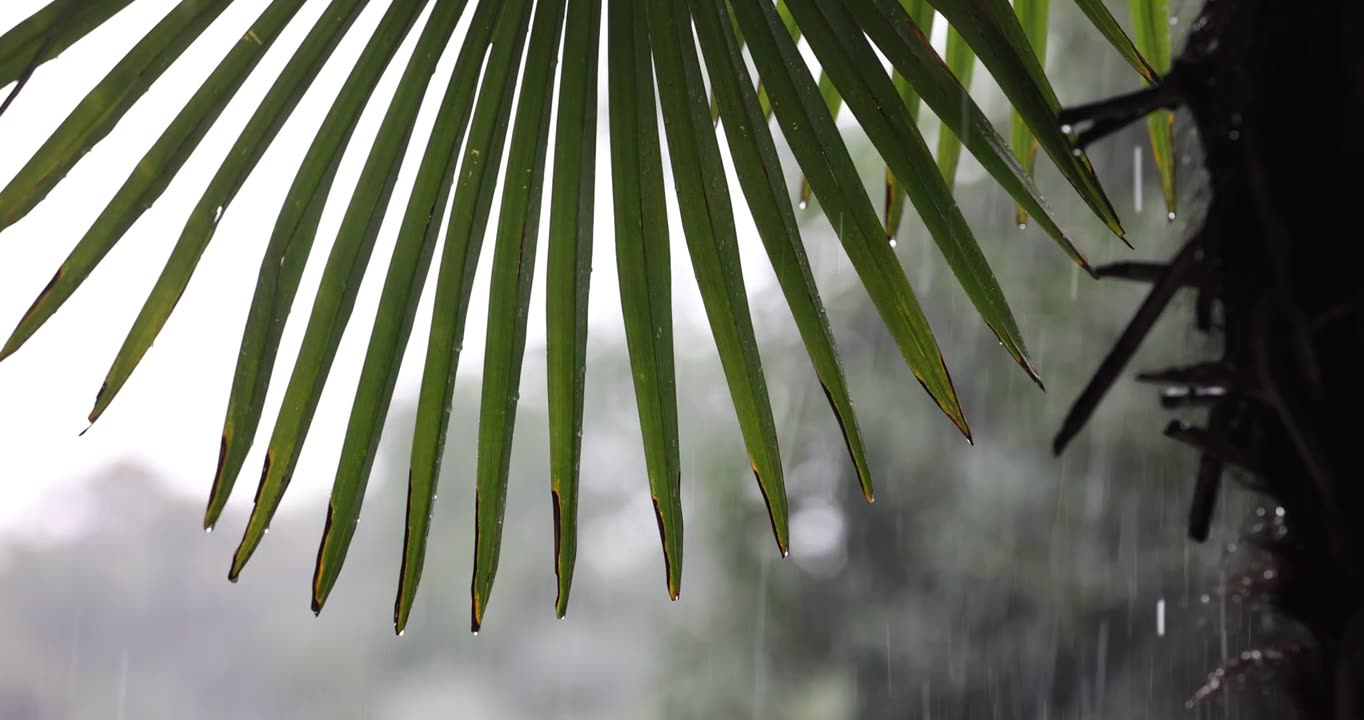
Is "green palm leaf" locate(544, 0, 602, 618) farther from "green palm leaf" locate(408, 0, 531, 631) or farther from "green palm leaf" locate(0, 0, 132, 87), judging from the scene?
"green palm leaf" locate(0, 0, 132, 87)

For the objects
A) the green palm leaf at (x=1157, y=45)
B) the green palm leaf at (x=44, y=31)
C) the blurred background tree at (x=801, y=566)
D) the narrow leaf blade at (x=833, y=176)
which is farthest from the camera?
the blurred background tree at (x=801, y=566)

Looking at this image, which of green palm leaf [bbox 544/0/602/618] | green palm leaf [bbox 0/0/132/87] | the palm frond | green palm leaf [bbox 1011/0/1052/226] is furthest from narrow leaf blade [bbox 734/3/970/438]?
green palm leaf [bbox 0/0/132/87]

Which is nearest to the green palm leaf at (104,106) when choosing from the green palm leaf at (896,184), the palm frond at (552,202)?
the palm frond at (552,202)

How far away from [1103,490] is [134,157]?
18.4 ft

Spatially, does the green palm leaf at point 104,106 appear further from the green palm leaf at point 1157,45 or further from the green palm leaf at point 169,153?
the green palm leaf at point 1157,45

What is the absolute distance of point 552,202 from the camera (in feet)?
2.08

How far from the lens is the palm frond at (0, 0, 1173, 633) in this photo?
22.3 inches

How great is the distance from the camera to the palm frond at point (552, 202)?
0.57 m

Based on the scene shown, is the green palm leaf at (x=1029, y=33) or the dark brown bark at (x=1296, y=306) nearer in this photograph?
the dark brown bark at (x=1296, y=306)

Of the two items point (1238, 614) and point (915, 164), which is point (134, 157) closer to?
point (915, 164)

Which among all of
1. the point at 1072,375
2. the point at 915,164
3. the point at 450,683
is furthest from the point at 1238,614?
the point at 450,683

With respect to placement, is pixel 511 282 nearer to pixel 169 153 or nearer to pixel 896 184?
pixel 169 153

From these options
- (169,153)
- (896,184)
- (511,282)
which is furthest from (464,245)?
(896,184)

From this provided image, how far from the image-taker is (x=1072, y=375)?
17.4ft
